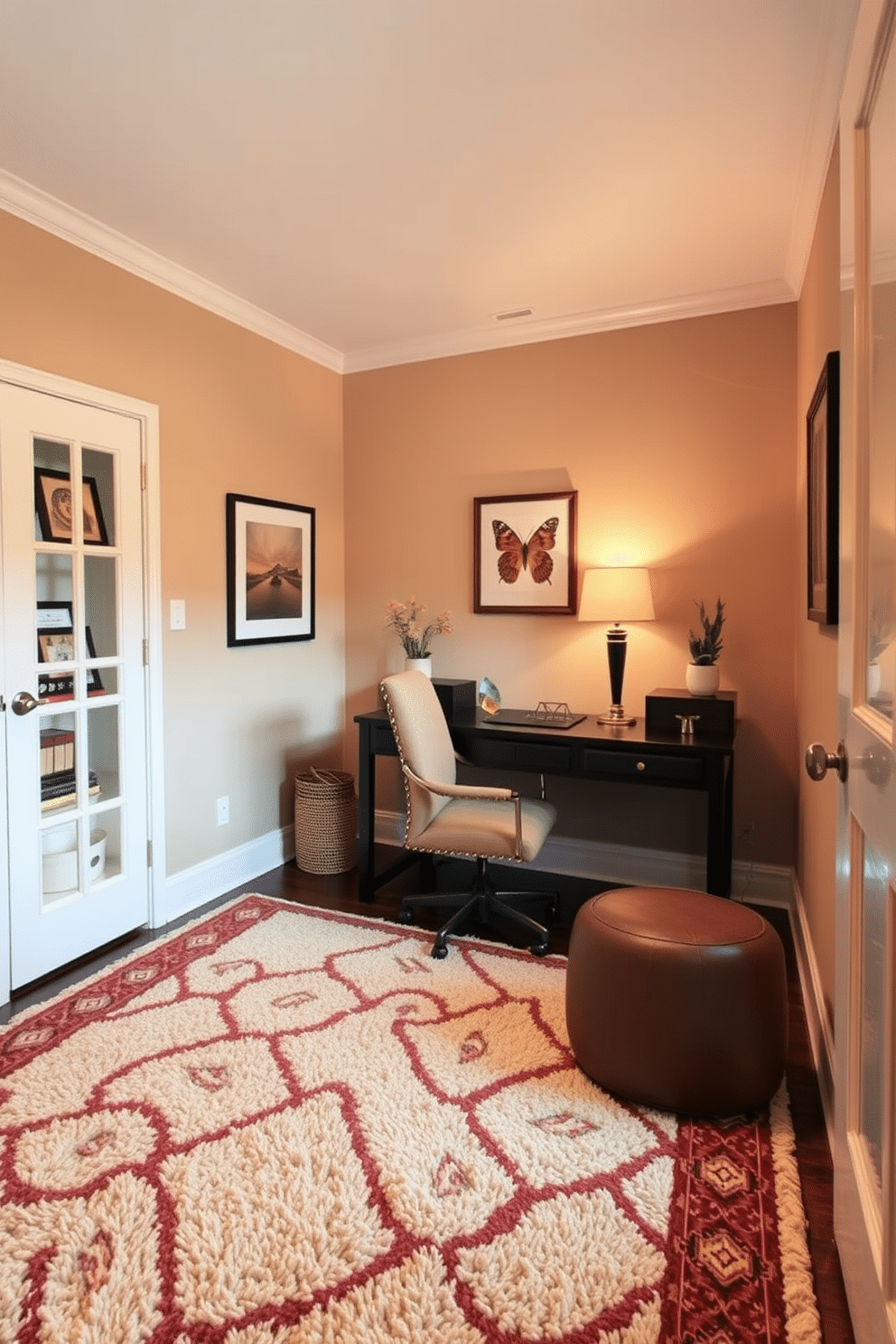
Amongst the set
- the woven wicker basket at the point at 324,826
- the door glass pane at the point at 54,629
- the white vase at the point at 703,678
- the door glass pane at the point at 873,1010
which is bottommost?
the woven wicker basket at the point at 324,826

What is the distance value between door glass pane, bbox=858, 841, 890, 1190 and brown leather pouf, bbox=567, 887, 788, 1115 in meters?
0.56

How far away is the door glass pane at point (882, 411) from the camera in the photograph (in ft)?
3.27

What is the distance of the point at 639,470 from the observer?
3.33m

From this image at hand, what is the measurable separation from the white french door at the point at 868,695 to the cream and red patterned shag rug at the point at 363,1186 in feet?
1.02

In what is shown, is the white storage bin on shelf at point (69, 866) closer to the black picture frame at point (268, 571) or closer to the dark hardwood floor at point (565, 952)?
the dark hardwood floor at point (565, 952)

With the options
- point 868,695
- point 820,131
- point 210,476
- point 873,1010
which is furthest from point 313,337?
point 873,1010

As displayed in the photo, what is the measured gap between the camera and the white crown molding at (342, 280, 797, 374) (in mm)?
3055

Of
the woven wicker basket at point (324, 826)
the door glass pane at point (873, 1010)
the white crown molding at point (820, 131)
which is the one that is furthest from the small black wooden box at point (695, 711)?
the door glass pane at point (873, 1010)

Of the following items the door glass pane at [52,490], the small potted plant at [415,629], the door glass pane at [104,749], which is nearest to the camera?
the door glass pane at [52,490]

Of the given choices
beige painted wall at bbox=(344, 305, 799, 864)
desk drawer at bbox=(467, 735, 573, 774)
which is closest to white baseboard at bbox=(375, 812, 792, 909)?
beige painted wall at bbox=(344, 305, 799, 864)

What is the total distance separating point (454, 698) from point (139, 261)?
6.90ft

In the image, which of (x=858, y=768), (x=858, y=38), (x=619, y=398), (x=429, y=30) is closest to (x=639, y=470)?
(x=619, y=398)

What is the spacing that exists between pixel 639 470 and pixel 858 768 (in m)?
2.41

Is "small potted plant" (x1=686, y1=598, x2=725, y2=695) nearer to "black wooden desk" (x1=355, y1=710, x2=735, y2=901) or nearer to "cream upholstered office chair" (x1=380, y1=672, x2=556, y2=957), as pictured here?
"black wooden desk" (x1=355, y1=710, x2=735, y2=901)
